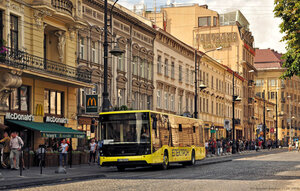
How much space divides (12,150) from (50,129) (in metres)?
5.87

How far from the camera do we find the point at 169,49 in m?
58.7

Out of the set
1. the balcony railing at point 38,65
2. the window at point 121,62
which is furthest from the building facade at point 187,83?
the balcony railing at point 38,65

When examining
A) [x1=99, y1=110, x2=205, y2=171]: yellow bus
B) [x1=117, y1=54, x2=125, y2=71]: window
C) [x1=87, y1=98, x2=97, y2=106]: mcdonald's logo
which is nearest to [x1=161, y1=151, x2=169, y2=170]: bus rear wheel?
[x1=99, y1=110, x2=205, y2=171]: yellow bus

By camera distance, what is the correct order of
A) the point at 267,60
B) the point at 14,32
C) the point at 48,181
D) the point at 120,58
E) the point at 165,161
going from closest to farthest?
the point at 48,181, the point at 165,161, the point at 14,32, the point at 120,58, the point at 267,60

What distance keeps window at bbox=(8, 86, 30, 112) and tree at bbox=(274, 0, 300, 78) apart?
1329 centimetres

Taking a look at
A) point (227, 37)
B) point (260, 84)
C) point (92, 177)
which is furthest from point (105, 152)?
point (260, 84)

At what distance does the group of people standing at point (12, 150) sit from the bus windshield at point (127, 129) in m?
3.83

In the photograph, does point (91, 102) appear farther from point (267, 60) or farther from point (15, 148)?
point (267, 60)

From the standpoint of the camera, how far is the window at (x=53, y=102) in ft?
110

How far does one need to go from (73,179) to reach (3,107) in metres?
9.02

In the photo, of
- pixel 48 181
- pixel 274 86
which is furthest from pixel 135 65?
pixel 274 86

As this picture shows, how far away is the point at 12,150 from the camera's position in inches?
989

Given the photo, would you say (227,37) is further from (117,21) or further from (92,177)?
(92,177)

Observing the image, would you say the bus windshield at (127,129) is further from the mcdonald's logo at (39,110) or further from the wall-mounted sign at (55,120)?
the wall-mounted sign at (55,120)
